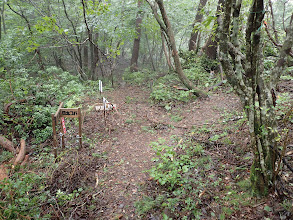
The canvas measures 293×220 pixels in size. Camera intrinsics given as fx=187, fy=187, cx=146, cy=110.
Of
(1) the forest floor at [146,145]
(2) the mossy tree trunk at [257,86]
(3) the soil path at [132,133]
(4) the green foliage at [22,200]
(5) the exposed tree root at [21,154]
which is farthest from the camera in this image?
(5) the exposed tree root at [21,154]

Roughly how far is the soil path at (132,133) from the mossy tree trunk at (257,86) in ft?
7.42

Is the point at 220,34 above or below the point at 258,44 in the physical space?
above

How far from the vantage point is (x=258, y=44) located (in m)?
2.43

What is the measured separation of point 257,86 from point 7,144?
6.26 metres

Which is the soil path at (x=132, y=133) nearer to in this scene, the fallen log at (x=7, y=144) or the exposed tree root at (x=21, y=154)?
the exposed tree root at (x=21, y=154)

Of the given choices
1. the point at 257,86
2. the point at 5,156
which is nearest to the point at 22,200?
the point at 5,156

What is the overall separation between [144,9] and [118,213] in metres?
10.5

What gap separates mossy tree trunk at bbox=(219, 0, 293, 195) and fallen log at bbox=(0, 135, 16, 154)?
580cm

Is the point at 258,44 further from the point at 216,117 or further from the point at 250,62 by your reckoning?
the point at 216,117

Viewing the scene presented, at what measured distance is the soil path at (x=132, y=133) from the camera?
3.74 metres

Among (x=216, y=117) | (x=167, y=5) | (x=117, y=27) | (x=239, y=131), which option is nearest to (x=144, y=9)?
(x=117, y=27)

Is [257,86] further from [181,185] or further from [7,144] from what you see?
[7,144]

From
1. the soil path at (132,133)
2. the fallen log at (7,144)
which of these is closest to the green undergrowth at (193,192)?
the soil path at (132,133)

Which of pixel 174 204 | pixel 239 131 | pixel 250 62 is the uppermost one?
pixel 250 62
